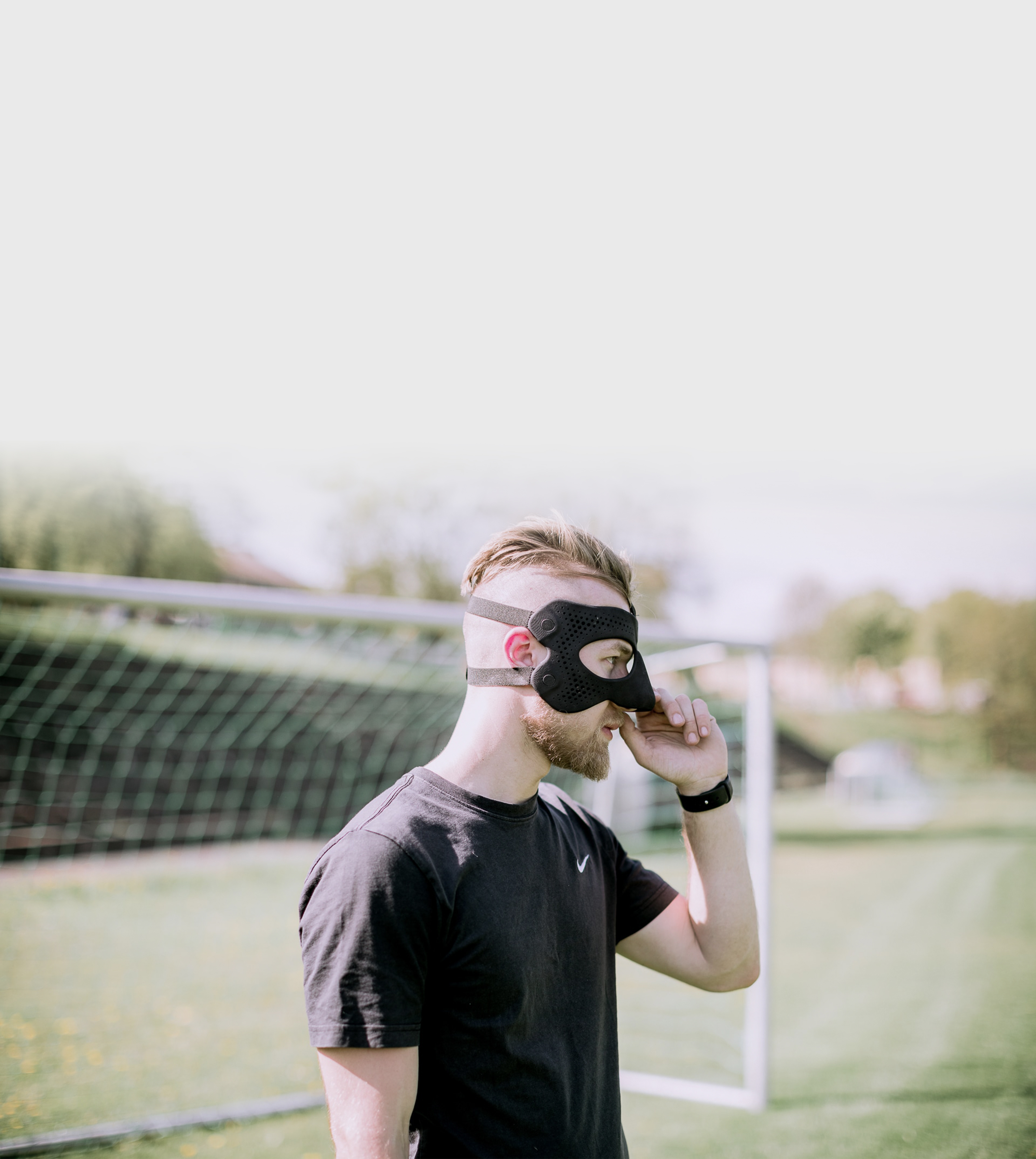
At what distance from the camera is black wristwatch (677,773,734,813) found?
6.23 feet

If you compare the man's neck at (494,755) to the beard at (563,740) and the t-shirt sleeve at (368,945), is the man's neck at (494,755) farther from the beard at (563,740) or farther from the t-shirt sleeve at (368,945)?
the t-shirt sleeve at (368,945)

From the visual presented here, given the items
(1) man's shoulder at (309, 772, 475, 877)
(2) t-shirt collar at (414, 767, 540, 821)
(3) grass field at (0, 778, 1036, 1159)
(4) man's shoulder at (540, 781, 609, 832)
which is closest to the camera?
(1) man's shoulder at (309, 772, 475, 877)

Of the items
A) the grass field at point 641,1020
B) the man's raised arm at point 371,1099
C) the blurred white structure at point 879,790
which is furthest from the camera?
the blurred white structure at point 879,790

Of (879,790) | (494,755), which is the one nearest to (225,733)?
(494,755)

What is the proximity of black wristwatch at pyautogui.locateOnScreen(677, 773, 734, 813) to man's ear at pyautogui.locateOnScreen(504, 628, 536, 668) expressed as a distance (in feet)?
1.52

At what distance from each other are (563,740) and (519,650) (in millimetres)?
192

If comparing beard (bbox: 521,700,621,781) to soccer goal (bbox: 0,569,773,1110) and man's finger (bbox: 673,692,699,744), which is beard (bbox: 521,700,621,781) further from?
soccer goal (bbox: 0,569,773,1110)

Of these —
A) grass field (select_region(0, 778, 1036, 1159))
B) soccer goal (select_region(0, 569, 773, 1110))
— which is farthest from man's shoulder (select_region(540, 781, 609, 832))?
soccer goal (select_region(0, 569, 773, 1110))

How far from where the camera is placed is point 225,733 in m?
15.2

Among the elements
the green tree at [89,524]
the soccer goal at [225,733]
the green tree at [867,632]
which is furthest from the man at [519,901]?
the green tree at [867,632]

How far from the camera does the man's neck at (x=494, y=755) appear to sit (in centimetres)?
168

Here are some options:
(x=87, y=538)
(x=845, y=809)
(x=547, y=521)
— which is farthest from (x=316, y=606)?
(x=845, y=809)

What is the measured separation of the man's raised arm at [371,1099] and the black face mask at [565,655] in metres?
0.65

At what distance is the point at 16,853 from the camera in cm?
1130
